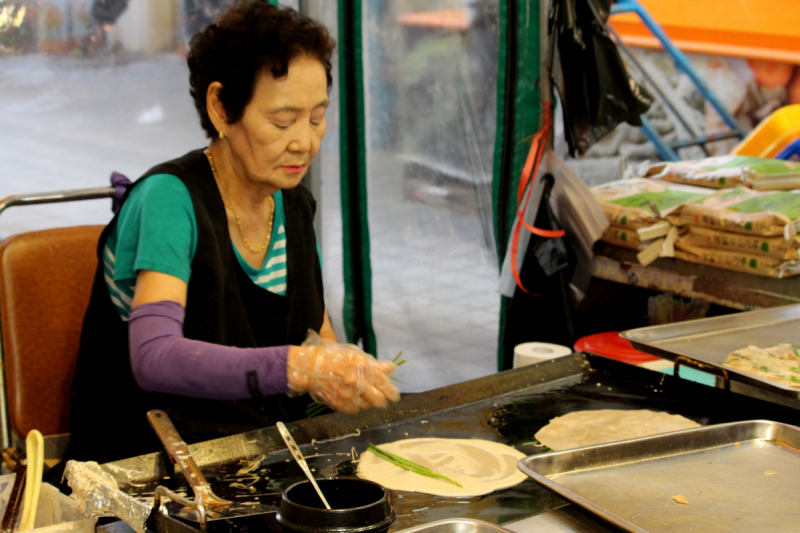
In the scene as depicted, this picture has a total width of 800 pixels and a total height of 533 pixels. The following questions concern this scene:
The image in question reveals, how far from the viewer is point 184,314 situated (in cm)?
164

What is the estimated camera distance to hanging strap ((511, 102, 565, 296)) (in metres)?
3.02

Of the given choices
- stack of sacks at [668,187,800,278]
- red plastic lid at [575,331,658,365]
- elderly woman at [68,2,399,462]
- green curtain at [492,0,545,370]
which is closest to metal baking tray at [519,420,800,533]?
elderly woman at [68,2,399,462]

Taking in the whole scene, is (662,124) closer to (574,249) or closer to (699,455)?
(574,249)

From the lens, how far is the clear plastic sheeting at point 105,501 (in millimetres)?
1031

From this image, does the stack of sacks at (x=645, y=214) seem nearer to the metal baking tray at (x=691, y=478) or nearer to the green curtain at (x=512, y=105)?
the green curtain at (x=512, y=105)

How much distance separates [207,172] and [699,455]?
4.03ft

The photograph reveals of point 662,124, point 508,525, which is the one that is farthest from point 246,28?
point 662,124

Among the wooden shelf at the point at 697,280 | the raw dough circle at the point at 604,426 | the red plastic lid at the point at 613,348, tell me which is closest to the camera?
the raw dough circle at the point at 604,426

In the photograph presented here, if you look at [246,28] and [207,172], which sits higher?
[246,28]

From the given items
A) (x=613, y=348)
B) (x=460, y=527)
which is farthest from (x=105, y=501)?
(x=613, y=348)

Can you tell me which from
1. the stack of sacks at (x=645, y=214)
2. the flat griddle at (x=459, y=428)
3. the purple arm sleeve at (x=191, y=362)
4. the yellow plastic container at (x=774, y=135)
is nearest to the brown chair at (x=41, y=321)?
the purple arm sleeve at (x=191, y=362)

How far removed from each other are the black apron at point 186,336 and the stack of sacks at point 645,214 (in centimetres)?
174

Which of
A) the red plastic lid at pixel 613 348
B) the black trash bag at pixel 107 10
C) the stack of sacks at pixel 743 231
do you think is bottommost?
the red plastic lid at pixel 613 348

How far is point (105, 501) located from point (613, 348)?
2.01m
